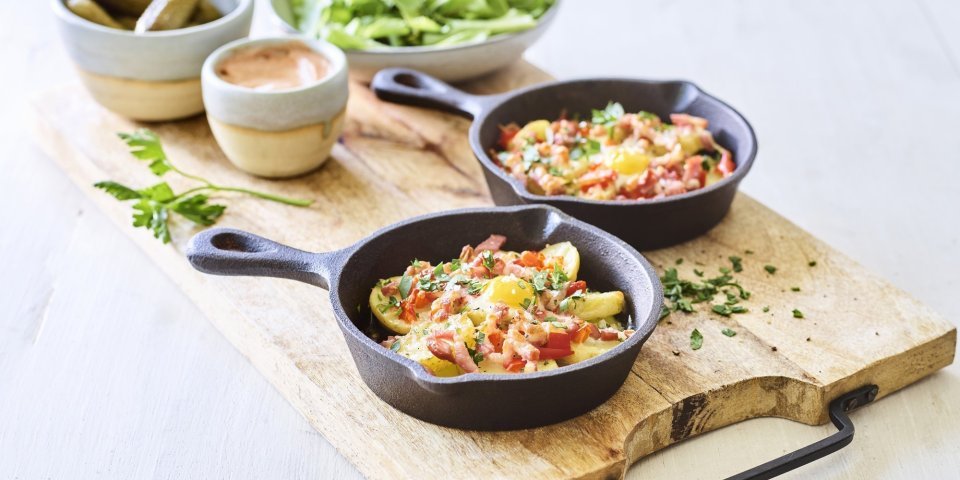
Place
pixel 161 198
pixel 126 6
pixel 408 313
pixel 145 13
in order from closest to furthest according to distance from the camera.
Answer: pixel 408 313 < pixel 161 198 < pixel 145 13 < pixel 126 6

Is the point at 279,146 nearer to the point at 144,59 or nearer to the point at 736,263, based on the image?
the point at 144,59

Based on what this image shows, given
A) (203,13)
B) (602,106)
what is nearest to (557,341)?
(602,106)

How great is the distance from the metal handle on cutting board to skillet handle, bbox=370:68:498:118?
1.71m

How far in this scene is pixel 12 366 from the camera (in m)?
3.68

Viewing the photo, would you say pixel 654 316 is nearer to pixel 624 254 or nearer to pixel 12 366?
pixel 624 254

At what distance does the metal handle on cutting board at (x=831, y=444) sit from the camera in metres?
3.09

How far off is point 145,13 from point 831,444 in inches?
122

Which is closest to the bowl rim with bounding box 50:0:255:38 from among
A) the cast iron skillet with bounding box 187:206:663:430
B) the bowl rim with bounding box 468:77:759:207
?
the bowl rim with bounding box 468:77:759:207

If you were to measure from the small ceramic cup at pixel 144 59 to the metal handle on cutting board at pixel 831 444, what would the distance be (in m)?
2.74

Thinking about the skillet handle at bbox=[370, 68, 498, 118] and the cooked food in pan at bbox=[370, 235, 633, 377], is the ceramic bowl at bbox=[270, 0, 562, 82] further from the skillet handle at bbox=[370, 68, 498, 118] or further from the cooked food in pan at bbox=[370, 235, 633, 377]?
the cooked food in pan at bbox=[370, 235, 633, 377]

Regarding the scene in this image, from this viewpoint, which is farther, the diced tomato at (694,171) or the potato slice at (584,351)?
the diced tomato at (694,171)

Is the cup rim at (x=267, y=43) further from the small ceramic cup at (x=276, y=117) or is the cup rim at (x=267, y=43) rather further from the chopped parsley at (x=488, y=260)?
the chopped parsley at (x=488, y=260)

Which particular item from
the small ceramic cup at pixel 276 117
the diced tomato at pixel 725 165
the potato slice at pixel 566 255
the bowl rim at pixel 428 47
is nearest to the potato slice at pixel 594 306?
the potato slice at pixel 566 255

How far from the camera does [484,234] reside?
360cm
